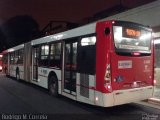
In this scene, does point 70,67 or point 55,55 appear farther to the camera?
point 55,55

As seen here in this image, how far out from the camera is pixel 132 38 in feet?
28.9

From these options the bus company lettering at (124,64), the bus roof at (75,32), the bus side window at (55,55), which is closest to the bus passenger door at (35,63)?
the bus roof at (75,32)

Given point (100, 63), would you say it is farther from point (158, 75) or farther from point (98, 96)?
point (158, 75)

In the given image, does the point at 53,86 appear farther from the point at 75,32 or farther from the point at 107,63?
the point at 107,63

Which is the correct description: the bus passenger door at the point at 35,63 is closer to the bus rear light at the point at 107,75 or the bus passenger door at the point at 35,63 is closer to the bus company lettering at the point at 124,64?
the bus company lettering at the point at 124,64

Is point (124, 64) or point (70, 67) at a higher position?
point (124, 64)

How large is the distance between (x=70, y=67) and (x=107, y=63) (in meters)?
2.79

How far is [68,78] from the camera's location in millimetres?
10773

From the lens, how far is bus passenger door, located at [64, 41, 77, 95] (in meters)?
10.2

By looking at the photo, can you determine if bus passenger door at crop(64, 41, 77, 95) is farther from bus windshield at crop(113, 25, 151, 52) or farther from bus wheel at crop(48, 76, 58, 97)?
bus windshield at crop(113, 25, 151, 52)

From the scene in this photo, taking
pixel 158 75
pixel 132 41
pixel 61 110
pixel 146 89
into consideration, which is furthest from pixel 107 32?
pixel 158 75

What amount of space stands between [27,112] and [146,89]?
406cm

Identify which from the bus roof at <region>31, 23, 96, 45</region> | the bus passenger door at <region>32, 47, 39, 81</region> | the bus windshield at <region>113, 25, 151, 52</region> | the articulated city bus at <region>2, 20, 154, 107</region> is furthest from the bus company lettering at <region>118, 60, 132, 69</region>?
the bus passenger door at <region>32, 47, 39, 81</region>

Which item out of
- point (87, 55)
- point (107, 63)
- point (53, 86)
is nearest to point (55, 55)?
point (53, 86)
